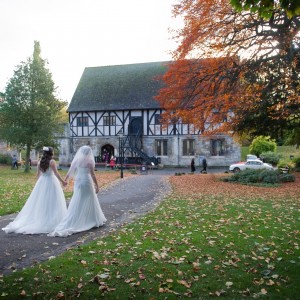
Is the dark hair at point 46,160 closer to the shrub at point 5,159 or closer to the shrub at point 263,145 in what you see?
the shrub at point 5,159

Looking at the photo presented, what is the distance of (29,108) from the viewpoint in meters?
31.1

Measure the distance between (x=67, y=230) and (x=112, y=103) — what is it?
1283 inches

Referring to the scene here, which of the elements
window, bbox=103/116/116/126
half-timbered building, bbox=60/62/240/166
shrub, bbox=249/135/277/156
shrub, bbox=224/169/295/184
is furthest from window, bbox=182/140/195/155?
shrub, bbox=224/169/295/184

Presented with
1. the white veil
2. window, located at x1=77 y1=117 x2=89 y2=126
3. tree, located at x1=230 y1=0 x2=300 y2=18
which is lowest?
the white veil

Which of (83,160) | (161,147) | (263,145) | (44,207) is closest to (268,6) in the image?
(83,160)

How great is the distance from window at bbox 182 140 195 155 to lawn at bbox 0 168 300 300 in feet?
97.9

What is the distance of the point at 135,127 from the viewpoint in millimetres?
39688

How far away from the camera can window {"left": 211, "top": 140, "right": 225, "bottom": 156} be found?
38.4 m

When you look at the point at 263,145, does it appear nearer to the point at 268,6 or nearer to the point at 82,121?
the point at 82,121

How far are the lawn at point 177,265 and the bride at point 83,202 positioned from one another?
0.89m

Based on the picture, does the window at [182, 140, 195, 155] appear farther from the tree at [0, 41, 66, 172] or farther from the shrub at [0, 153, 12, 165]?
the shrub at [0, 153, 12, 165]

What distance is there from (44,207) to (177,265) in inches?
171

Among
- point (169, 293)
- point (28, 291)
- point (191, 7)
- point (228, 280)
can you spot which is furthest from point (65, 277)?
point (191, 7)

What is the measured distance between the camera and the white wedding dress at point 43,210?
27.2 ft
